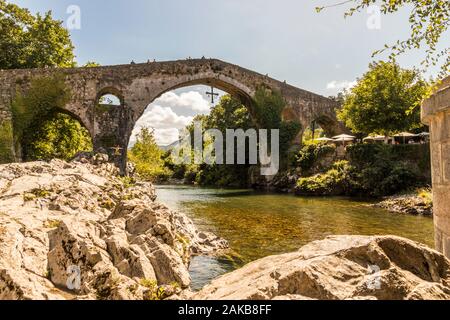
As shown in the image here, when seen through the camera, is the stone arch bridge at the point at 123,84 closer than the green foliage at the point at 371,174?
No

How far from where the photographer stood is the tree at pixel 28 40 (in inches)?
1012

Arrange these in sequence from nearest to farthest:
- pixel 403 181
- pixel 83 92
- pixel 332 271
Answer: pixel 332 271 < pixel 403 181 < pixel 83 92

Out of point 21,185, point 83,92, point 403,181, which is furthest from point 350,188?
point 21,185

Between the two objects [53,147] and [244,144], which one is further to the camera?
[244,144]

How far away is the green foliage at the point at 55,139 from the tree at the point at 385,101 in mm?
19862

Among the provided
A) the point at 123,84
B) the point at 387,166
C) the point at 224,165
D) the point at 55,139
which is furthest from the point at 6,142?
the point at 387,166

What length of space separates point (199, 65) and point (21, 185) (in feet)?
70.5

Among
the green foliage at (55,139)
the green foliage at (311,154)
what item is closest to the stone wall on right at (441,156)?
the green foliage at (55,139)

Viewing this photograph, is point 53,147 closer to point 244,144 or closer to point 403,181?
point 244,144

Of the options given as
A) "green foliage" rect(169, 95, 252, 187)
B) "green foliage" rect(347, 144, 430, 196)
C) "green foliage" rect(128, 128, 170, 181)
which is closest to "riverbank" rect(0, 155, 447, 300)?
"green foliage" rect(347, 144, 430, 196)

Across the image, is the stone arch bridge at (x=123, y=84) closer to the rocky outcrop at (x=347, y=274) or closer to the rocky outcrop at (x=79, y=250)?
the rocky outcrop at (x=79, y=250)

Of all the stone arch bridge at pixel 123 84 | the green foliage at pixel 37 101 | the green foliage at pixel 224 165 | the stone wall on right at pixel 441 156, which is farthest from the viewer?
the green foliage at pixel 224 165

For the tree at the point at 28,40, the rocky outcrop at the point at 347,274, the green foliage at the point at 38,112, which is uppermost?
the tree at the point at 28,40
